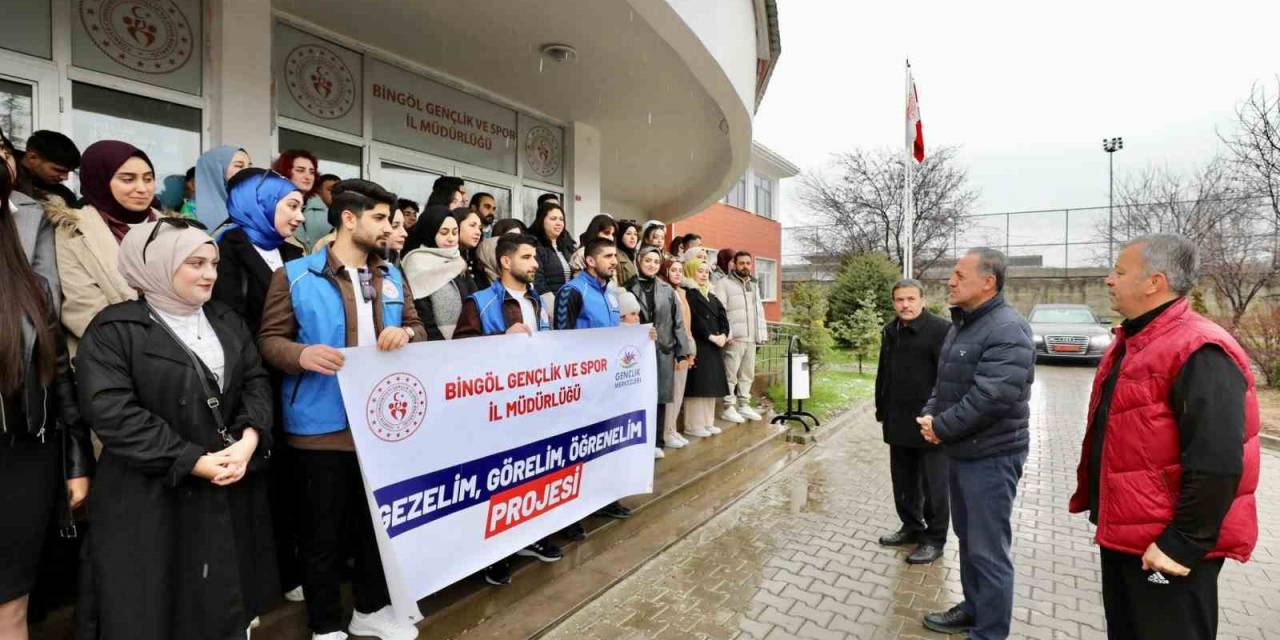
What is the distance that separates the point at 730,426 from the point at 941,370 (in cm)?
415

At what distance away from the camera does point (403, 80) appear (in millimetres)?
6941

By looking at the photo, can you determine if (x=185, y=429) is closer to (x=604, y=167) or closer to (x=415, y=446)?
(x=415, y=446)

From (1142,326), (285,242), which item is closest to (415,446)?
(285,242)

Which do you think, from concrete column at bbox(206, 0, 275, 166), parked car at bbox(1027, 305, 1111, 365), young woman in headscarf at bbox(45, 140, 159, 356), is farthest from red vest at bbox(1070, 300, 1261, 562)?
parked car at bbox(1027, 305, 1111, 365)

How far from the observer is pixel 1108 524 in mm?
2232

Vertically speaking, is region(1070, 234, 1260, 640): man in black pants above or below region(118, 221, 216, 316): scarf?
below

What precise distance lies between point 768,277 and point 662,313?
65.0 ft

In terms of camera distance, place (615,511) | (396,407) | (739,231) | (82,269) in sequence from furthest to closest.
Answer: (739,231), (615,511), (396,407), (82,269)

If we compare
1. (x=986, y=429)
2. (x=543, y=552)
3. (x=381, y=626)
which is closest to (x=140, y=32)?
(x=381, y=626)

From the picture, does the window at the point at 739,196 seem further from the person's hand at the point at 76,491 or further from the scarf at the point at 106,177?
the person's hand at the point at 76,491

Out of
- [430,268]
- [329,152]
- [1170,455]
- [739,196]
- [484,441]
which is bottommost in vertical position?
[484,441]

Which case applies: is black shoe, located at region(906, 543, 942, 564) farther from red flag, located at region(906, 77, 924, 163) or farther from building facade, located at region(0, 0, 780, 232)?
red flag, located at region(906, 77, 924, 163)

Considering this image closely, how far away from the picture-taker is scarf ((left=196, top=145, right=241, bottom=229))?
319 centimetres

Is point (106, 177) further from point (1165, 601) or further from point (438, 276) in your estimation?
point (1165, 601)
